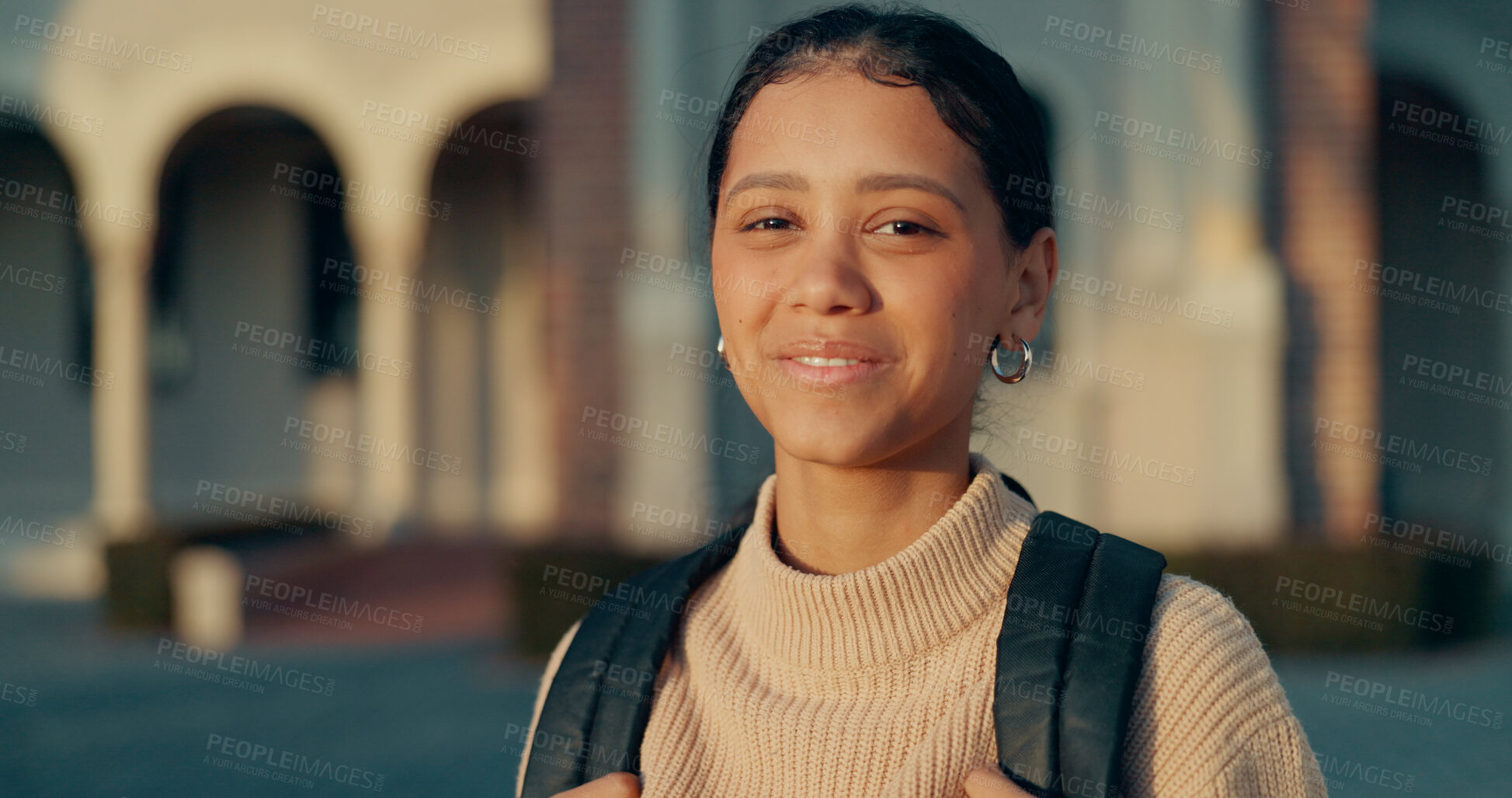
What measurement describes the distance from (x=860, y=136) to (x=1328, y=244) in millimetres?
7731

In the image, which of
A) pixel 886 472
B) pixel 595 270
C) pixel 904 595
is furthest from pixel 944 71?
pixel 595 270

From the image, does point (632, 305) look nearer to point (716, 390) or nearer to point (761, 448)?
point (716, 390)

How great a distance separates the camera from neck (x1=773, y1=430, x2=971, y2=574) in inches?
67.5

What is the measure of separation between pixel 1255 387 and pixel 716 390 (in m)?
3.65

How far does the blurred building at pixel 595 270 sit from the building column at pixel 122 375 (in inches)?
1.6

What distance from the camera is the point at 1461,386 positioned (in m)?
11.4

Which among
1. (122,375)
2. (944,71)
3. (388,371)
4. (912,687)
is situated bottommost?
(122,375)

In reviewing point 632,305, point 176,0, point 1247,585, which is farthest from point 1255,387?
point 176,0

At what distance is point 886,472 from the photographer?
5.60ft

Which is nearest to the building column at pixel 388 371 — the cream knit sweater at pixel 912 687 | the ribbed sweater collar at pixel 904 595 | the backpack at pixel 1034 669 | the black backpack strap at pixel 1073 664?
the backpack at pixel 1034 669

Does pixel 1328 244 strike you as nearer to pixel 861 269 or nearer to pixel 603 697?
pixel 861 269

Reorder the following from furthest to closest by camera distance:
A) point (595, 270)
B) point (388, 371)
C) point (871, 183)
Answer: point (388, 371) → point (595, 270) → point (871, 183)

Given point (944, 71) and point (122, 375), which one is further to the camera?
point (122, 375)

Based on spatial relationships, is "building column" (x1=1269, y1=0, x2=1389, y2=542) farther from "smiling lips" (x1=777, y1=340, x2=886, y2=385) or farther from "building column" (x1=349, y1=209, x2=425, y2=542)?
"building column" (x1=349, y1=209, x2=425, y2=542)
